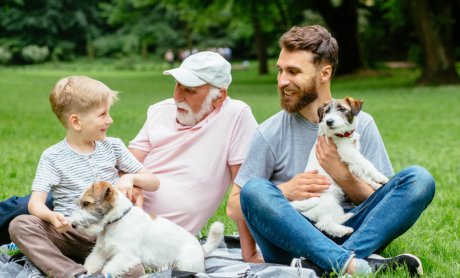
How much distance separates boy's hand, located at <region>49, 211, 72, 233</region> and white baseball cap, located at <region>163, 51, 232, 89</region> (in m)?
1.26

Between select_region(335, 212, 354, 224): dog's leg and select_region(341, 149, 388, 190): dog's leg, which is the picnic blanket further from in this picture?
select_region(341, 149, 388, 190): dog's leg

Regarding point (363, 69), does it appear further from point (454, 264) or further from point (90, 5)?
point (90, 5)

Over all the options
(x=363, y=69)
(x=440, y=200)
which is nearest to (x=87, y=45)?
(x=363, y=69)

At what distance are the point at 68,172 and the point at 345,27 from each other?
104ft

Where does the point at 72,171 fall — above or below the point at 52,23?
above

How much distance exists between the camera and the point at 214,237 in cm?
501

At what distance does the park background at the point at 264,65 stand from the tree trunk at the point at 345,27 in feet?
0.16

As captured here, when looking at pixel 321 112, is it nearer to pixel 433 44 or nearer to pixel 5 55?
pixel 433 44

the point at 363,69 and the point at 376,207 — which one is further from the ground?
the point at 376,207

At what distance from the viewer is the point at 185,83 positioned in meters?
5.09

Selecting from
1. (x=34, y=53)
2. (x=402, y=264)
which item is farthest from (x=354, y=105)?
(x=34, y=53)

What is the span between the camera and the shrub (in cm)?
6253

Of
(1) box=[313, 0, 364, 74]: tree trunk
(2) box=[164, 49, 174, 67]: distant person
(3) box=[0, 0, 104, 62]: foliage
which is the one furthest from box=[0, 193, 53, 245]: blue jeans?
(3) box=[0, 0, 104, 62]: foliage

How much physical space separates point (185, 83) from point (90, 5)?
67756mm
